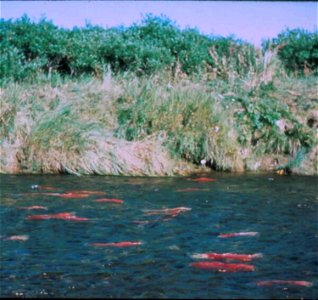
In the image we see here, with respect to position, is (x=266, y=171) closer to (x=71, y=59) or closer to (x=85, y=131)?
(x=85, y=131)

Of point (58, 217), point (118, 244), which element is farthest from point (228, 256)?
point (58, 217)

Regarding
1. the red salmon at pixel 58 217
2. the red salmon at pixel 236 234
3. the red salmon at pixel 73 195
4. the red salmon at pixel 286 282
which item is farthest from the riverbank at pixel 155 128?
the red salmon at pixel 286 282

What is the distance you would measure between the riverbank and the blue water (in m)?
1.45

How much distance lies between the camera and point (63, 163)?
1079 centimetres

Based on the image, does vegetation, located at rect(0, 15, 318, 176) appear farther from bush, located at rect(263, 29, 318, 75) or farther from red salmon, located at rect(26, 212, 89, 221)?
red salmon, located at rect(26, 212, 89, 221)

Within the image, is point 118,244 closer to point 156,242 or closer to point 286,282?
point 156,242

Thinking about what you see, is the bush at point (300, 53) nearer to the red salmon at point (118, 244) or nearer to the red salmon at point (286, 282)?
the red salmon at point (118, 244)

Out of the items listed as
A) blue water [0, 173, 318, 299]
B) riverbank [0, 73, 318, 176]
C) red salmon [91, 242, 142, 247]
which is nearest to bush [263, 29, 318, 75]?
riverbank [0, 73, 318, 176]

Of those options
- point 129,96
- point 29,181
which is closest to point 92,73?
point 129,96

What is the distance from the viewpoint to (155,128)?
38.9ft

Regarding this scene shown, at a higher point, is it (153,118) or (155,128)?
(153,118)

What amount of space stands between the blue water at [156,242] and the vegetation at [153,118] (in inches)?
57.9

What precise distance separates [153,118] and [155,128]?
223 millimetres

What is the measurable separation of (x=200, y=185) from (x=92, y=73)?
7676mm
